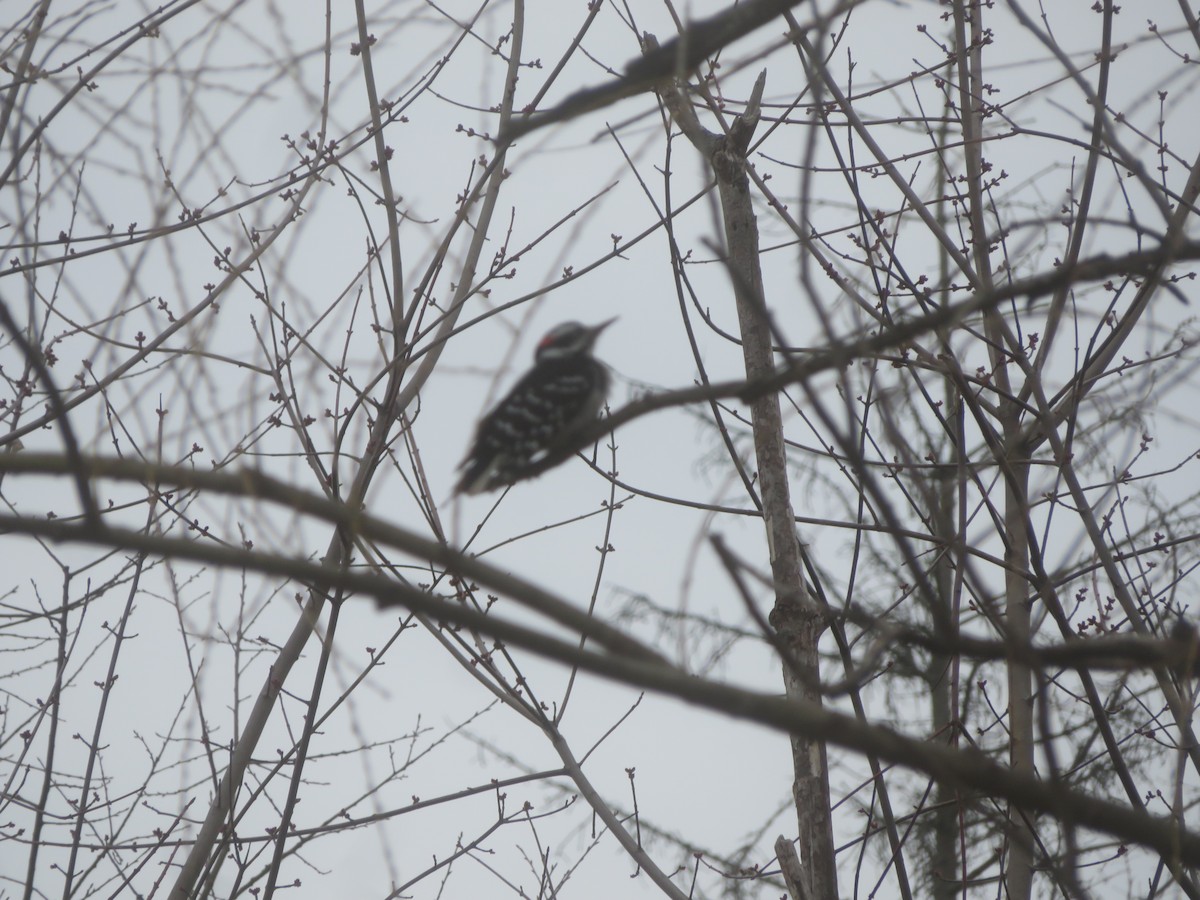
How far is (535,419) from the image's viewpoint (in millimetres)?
4242

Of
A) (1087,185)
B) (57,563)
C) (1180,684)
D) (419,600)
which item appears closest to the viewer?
(419,600)

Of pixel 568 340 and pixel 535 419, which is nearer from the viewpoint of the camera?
pixel 535 419

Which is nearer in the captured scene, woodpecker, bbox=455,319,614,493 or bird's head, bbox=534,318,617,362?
woodpecker, bbox=455,319,614,493

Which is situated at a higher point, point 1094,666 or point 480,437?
point 480,437

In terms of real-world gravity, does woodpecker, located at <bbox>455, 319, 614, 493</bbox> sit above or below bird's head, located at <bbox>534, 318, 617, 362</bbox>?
below

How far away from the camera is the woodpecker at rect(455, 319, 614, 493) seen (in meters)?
4.07

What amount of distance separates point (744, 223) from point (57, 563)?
299 centimetres

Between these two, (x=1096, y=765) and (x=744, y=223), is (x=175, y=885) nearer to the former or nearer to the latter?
(x=744, y=223)

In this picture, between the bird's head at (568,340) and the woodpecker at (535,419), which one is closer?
the woodpecker at (535,419)

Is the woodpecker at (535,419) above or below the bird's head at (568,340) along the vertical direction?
below

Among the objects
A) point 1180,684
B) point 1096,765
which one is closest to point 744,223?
point 1180,684

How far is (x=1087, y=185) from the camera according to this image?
3.65 meters

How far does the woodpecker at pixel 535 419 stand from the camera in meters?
4.07

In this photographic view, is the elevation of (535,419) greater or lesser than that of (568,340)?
lesser
